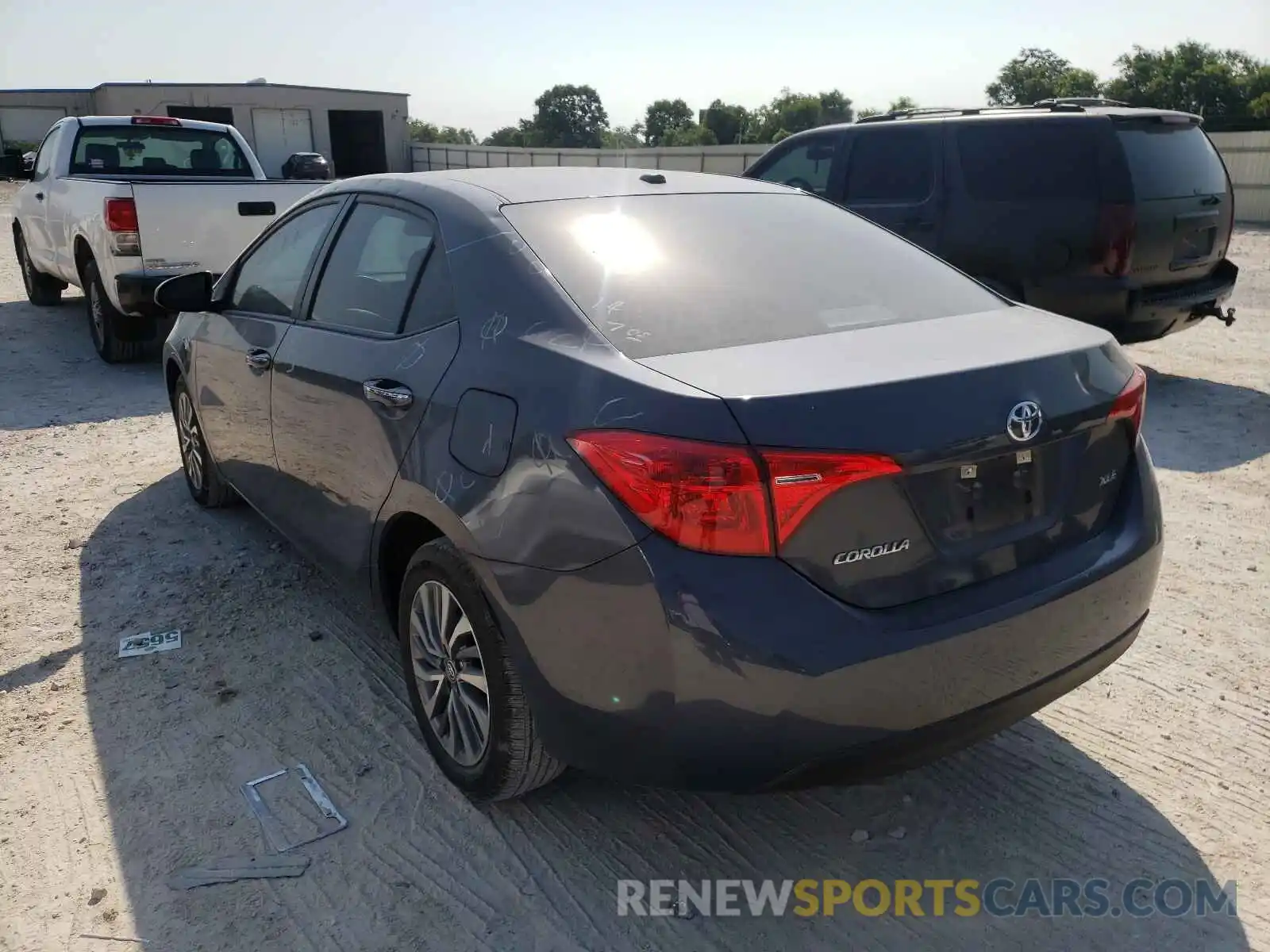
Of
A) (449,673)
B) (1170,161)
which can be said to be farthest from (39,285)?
(1170,161)

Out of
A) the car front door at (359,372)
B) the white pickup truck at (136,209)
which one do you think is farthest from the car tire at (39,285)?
the car front door at (359,372)

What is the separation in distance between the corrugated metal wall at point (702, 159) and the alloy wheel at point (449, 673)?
28.0 feet

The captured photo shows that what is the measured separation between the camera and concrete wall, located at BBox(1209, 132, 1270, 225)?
2022cm

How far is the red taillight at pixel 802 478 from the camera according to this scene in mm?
2139

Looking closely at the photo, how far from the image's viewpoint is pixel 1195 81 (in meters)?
47.0

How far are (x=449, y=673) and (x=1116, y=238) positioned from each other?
563 centimetres

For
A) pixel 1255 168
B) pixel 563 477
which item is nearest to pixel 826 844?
pixel 563 477

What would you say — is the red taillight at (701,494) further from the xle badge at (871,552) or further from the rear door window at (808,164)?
the rear door window at (808,164)

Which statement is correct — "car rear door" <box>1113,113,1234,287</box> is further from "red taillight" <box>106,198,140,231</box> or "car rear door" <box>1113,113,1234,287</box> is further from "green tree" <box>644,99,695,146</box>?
"green tree" <box>644,99,695,146</box>

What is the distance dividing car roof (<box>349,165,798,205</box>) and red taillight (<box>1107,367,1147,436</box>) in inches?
56.6

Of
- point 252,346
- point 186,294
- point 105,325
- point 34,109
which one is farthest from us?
point 34,109

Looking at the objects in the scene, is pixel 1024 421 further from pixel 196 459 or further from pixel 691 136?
pixel 691 136

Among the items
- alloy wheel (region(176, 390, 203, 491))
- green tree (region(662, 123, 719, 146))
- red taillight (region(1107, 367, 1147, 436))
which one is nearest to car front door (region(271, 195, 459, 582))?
alloy wheel (region(176, 390, 203, 491))

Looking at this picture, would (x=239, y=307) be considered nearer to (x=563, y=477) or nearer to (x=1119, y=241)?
(x=563, y=477)
